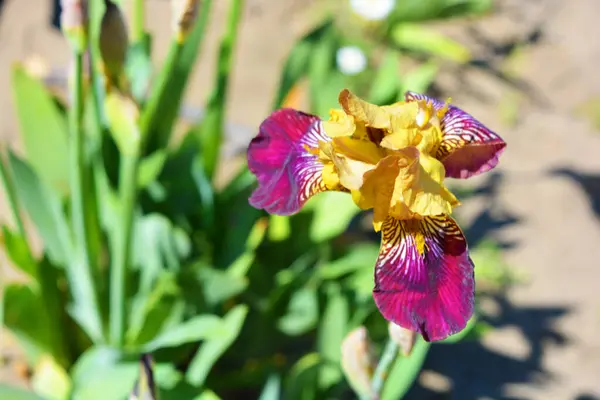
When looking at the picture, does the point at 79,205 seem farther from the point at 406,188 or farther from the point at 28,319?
the point at 406,188

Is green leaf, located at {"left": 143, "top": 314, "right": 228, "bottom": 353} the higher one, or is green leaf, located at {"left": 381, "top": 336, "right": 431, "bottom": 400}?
green leaf, located at {"left": 143, "top": 314, "right": 228, "bottom": 353}

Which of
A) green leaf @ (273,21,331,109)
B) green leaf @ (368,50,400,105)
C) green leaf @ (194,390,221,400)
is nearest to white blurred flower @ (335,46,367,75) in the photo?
green leaf @ (368,50,400,105)

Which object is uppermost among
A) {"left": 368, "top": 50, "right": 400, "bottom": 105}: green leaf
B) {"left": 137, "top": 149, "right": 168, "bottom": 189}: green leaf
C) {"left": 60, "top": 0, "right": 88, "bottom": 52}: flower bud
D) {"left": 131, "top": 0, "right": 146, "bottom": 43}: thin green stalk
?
{"left": 60, "top": 0, "right": 88, "bottom": 52}: flower bud

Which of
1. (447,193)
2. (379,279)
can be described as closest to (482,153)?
(447,193)

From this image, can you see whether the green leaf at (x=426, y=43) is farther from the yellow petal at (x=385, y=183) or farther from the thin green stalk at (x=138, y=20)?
the yellow petal at (x=385, y=183)

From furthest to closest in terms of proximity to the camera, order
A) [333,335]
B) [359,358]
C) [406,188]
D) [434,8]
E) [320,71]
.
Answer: [434,8] < [320,71] < [333,335] < [359,358] < [406,188]

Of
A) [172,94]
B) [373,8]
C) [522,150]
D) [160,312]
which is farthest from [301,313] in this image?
[373,8]

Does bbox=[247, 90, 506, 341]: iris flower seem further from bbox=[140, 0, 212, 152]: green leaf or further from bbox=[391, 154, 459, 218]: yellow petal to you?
bbox=[140, 0, 212, 152]: green leaf
